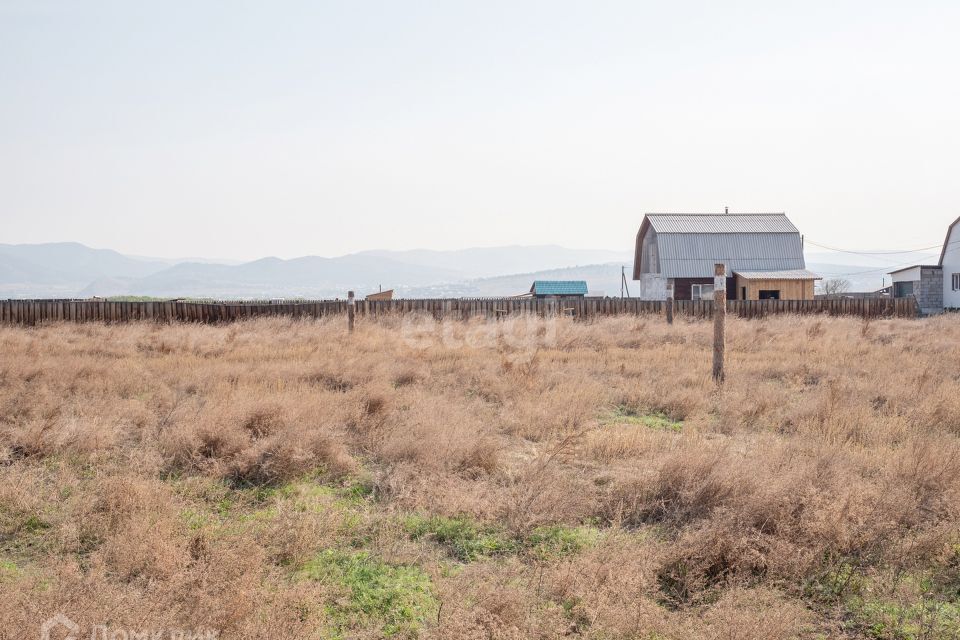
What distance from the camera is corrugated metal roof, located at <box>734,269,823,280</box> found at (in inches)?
1371

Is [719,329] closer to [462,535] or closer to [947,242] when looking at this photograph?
[462,535]

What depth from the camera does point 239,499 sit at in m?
5.34

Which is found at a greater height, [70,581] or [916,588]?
[70,581]

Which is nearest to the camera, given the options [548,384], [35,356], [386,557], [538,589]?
[538,589]

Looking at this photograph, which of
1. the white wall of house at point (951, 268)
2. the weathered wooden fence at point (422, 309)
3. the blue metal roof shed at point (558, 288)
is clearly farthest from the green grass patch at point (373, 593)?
the white wall of house at point (951, 268)

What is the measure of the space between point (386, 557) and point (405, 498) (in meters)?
1.06

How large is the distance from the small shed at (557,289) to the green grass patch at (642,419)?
30.6 metres

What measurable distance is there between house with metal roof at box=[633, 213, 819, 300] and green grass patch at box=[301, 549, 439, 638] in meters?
34.4

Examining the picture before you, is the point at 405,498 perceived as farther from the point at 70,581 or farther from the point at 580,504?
the point at 70,581

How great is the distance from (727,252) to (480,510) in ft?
119

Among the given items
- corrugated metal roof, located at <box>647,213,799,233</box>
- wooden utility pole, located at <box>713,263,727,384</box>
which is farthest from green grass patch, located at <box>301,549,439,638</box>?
corrugated metal roof, located at <box>647,213,799,233</box>

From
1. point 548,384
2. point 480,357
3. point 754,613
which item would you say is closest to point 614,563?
point 754,613

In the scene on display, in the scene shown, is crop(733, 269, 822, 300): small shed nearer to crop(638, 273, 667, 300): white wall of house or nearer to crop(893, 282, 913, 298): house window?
crop(638, 273, 667, 300): white wall of house

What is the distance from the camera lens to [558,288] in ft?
136
